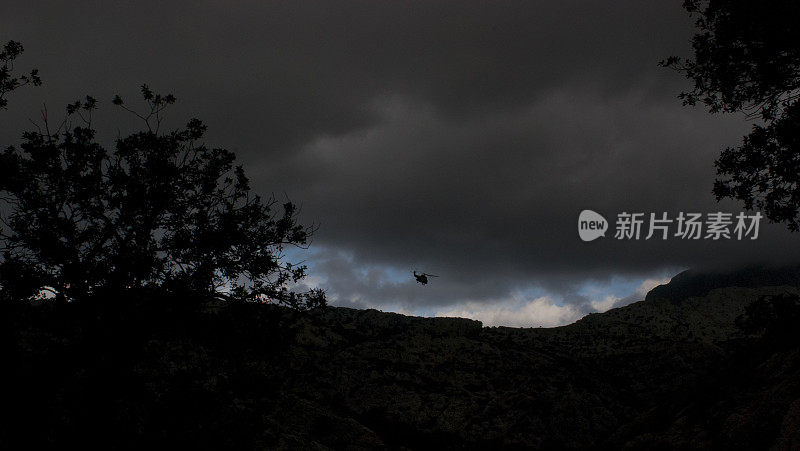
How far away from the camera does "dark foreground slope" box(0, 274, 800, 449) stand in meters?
10.1

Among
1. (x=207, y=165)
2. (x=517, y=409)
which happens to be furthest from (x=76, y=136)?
(x=517, y=409)

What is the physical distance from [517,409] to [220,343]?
25.5m

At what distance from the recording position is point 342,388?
36.0m

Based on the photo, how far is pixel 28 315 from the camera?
13680 millimetres

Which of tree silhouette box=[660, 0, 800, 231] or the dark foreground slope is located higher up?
tree silhouette box=[660, 0, 800, 231]

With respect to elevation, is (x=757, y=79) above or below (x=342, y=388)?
above

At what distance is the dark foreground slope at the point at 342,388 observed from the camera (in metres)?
10.1

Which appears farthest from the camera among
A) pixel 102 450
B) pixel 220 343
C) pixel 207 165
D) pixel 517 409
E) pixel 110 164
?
pixel 517 409

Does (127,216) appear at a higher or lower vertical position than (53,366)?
higher

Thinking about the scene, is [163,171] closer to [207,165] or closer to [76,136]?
[207,165]

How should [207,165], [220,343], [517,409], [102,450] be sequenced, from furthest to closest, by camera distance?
1. [517,409]
2. [207,165]
3. [220,343]
4. [102,450]

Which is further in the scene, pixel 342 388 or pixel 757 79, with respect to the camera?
pixel 342 388

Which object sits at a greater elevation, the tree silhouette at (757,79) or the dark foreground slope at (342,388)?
the tree silhouette at (757,79)

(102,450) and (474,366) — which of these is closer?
(102,450)
